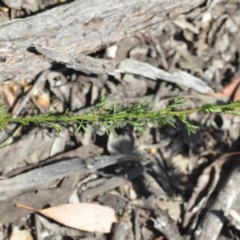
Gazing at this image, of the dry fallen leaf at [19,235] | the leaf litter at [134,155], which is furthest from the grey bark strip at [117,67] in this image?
the dry fallen leaf at [19,235]

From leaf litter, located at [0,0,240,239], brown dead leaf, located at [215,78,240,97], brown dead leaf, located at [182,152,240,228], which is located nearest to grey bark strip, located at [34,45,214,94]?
leaf litter, located at [0,0,240,239]

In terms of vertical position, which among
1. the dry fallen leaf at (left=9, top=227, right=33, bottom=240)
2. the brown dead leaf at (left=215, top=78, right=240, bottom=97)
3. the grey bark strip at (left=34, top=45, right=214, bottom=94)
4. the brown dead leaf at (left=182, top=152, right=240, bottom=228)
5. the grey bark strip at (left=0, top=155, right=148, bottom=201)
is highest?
the grey bark strip at (left=34, top=45, right=214, bottom=94)

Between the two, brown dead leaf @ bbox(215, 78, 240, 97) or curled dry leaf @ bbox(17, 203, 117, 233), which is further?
brown dead leaf @ bbox(215, 78, 240, 97)

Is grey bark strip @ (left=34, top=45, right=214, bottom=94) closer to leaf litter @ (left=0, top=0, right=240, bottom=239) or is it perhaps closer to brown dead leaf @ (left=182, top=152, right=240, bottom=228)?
leaf litter @ (left=0, top=0, right=240, bottom=239)

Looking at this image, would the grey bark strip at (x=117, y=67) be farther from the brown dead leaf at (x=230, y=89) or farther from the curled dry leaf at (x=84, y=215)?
the curled dry leaf at (x=84, y=215)

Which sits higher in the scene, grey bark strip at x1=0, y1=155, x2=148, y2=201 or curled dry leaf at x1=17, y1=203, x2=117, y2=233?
grey bark strip at x1=0, y1=155, x2=148, y2=201

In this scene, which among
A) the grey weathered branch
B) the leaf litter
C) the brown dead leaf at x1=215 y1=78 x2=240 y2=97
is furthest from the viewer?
the brown dead leaf at x1=215 y1=78 x2=240 y2=97

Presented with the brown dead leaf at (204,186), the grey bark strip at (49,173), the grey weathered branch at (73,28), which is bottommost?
the brown dead leaf at (204,186)
